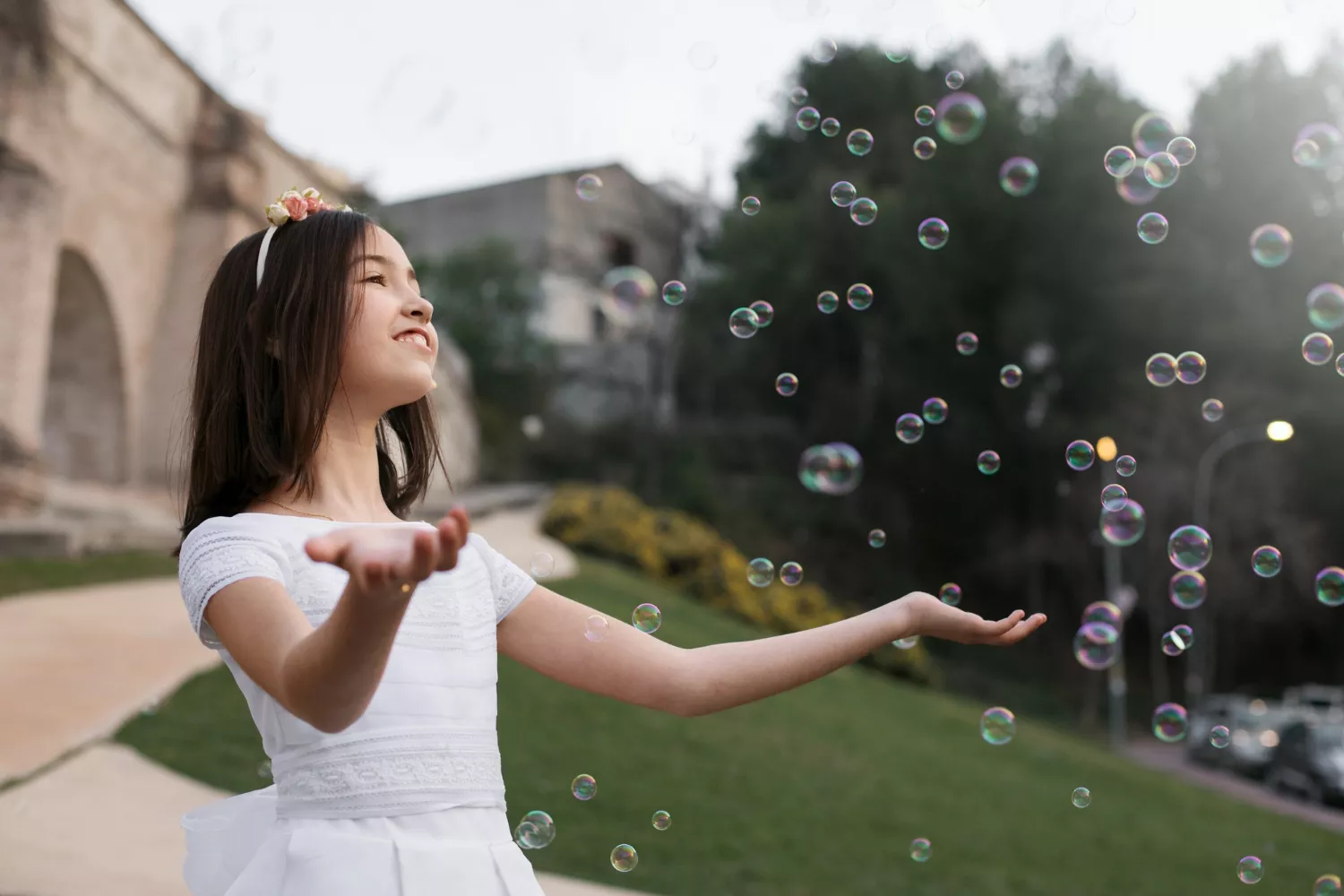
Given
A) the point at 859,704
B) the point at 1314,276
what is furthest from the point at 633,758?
the point at 1314,276

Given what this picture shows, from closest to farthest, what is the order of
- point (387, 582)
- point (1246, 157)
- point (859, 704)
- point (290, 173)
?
point (387, 582), point (859, 704), point (290, 173), point (1246, 157)

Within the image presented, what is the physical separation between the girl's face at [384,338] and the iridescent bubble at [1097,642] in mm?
3182

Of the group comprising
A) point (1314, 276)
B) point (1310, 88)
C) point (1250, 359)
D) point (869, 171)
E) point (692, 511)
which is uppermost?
point (1310, 88)

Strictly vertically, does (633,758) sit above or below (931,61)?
below

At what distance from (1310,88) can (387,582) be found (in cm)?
2856

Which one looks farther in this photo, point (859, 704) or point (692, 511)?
point (692, 511)

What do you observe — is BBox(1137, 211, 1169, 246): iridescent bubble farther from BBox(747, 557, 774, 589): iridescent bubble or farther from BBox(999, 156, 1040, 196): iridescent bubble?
BBox(747, 557, 774, 589): iridescent bubble

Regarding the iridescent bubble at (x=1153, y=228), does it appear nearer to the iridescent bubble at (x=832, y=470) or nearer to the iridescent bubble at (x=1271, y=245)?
the iridescent bubble at (x=1271, y=245)

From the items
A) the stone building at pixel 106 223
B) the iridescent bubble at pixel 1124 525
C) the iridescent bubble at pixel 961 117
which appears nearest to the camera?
the iridescent bubble at pixel 1124 525

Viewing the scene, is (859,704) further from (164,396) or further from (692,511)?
(692,511)

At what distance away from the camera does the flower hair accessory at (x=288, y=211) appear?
1.90 m

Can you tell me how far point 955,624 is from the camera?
1.76m

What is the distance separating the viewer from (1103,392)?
83.3 feet

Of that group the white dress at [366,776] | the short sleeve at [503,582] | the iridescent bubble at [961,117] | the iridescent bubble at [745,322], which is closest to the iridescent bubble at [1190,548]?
the iridescent bubble at [745,322]
